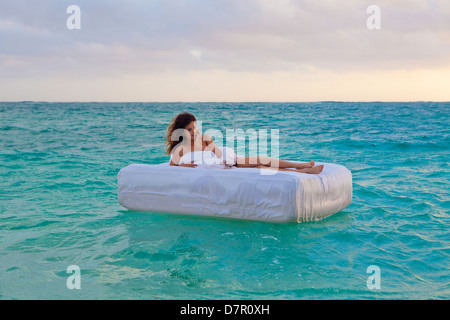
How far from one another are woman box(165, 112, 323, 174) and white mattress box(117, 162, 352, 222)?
0.21m

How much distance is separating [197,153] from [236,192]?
0.96 m

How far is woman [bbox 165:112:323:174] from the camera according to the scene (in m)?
5.43

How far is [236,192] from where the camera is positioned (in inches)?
194

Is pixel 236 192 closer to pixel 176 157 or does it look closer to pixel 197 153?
pixel 197 153

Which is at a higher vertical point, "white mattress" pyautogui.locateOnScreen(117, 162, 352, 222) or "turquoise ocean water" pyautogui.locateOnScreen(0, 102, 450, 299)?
"white mattress" pyautogui.locateOnScreen(117, 162, 352, 222)

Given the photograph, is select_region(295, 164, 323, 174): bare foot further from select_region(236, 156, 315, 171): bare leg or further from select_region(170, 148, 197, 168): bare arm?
select_region(170, 148, 197, 168): bare arm

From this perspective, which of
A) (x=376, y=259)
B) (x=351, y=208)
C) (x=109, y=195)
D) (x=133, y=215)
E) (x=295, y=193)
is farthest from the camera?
(x=109, y=195)

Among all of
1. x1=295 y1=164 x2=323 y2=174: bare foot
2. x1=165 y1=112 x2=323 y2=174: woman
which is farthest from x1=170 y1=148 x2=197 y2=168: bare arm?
x1=295 y1=164 x2=323 y2=174: bare foot

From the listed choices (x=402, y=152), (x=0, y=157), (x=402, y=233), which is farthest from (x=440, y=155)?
(x=0, y=157)

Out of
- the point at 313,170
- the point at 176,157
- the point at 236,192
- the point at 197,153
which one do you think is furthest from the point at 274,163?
the point at 176,157

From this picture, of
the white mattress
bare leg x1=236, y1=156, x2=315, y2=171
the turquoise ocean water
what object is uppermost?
bare leg x1=236, y1=156, x2=315, y2=171

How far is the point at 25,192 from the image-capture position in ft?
23.9

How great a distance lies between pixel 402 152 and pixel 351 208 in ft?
25.4
